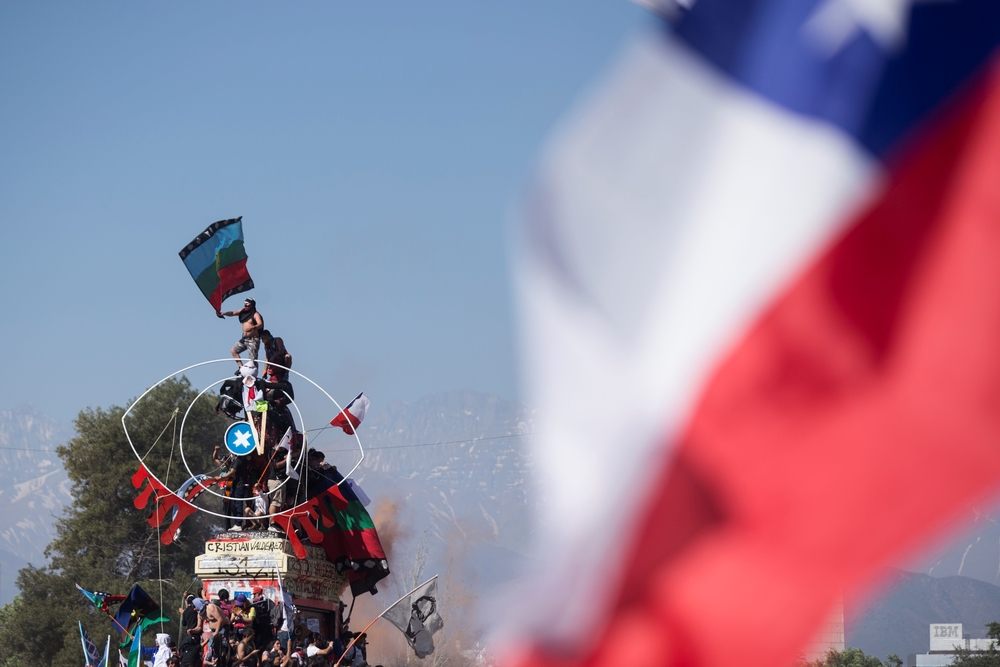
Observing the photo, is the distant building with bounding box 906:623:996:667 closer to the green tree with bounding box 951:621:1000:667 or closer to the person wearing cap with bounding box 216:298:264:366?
the green tree with bounding box 951:621:1000:667

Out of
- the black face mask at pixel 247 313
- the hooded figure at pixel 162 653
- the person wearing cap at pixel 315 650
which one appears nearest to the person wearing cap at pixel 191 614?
the hooded figure at pixel 162 653

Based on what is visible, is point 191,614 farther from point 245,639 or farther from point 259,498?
point 259,498

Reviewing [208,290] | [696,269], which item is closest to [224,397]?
[208,290]

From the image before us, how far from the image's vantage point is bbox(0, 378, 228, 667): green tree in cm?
5662

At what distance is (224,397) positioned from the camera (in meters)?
25.5

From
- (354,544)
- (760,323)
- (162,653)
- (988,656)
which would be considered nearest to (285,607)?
(162,653)

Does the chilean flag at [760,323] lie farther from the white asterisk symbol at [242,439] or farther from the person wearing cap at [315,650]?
the white asterisk symbol at [242,439]

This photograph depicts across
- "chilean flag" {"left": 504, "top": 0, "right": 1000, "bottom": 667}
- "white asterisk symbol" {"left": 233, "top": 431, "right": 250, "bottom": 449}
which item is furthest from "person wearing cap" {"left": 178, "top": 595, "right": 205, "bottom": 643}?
"chilean flag" {"left": 504, "top": 0, "right": 1000, "bottom": 667}

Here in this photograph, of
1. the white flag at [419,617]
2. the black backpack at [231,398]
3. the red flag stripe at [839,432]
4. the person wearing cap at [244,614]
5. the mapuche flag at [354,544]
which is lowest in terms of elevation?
the red flag stripe at [839,432]

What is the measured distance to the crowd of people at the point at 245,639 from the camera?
879 inches

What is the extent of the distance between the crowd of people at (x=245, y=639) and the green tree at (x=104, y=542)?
33.2 meters

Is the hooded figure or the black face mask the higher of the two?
the black face mask

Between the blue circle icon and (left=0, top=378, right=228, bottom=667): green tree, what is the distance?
106ft

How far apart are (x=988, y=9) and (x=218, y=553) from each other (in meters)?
22.0
